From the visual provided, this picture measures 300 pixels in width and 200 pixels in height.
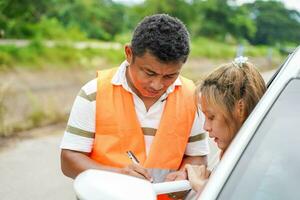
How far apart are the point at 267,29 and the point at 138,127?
3684 cm

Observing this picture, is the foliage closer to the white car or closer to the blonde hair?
the blonde hair

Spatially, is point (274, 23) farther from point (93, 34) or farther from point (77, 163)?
point (77, 163)

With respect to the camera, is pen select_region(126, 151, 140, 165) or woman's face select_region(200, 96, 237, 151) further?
pen select_region(126, 151, 140, 165)

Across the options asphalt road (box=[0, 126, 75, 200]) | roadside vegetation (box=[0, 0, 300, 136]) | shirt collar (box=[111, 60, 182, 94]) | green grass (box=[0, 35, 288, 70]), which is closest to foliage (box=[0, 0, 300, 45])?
roadside vegetation (box=[0, 0, 300, 136])

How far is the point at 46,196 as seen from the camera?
194 inches

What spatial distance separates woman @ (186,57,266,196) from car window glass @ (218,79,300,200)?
194 mm

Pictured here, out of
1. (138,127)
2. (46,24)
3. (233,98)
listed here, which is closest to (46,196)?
(138,127)

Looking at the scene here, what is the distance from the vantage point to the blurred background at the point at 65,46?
7.34m

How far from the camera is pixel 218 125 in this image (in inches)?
68.2

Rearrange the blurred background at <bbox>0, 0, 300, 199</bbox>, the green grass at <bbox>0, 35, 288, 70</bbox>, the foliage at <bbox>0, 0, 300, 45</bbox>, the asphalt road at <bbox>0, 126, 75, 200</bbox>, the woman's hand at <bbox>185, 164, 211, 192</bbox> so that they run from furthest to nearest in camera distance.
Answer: the foliage at <bbox>0, 0, 300, 45</bbox>
the green grass at <bbox>0, 35, 288, 70</bbox>
the blurred background at <bbox>0, 0, 300, 199</bbox>
the asphalt road at <bbox>0, 126, 75, 200</bbox>
the woman's hand at <bbox>185, 164, 211, 192</bbox>

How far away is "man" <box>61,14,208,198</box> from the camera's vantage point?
6.42 ft

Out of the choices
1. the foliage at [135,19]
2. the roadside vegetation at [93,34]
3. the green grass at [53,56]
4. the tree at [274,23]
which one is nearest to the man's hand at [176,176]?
the roadside vegetation at [93,34]

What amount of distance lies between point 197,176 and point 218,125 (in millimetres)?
191

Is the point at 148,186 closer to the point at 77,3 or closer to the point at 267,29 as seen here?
the point at 77,3
